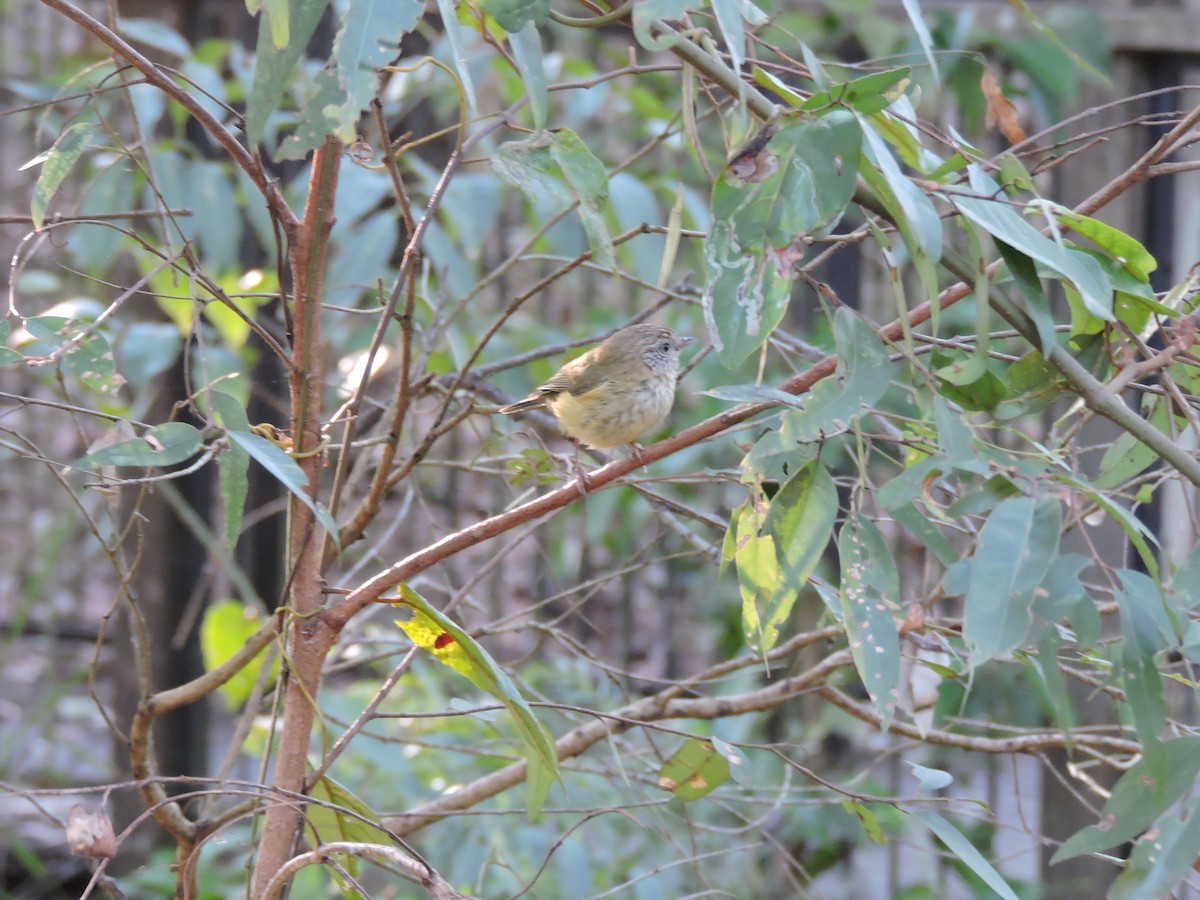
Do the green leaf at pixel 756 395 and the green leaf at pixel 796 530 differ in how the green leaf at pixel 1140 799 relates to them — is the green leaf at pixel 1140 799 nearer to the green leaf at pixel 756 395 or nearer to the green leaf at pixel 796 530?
the green leaf at pixel 796 530

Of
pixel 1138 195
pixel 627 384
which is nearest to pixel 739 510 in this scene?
pixel 627 384

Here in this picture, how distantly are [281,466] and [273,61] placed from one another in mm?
321

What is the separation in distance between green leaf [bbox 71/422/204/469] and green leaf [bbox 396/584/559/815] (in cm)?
25

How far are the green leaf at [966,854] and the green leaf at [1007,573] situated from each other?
372 millimetres

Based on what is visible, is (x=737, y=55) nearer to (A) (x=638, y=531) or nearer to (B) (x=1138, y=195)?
(B) (x=1138, y=195)

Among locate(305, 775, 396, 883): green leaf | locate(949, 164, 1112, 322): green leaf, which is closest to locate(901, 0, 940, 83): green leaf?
locate(949, 164, 1112, 322): green leaf

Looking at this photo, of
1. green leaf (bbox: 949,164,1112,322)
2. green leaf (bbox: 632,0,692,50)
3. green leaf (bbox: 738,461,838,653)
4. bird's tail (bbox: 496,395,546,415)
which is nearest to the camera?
green leaf (bbox: 632,0,692,50)

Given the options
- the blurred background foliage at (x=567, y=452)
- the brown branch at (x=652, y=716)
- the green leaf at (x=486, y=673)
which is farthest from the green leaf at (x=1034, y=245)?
the brown branch at (x=652, y=716)

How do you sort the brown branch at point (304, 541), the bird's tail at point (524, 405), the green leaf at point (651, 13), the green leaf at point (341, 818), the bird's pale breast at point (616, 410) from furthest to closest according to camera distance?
the bird's pale breast at point (616, 410)
the bird's tail at point (524, 405)
the green leaf at point (341, 818)
the brown branch at point (304, 541)
the green leaf at point (651, 13)

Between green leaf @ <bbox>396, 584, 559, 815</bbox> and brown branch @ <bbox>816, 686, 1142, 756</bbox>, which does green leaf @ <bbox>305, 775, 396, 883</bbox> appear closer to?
green leaf @ <bbox>396, 584, 559, 815</bbox>

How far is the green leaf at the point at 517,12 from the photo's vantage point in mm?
957

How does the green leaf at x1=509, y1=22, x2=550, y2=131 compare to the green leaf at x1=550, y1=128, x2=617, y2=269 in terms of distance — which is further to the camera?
the green leaf at x1=550, y1=128, x2=617, y2=269

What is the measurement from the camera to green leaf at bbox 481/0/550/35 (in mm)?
957

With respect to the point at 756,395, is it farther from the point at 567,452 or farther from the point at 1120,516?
the point at 567,452
